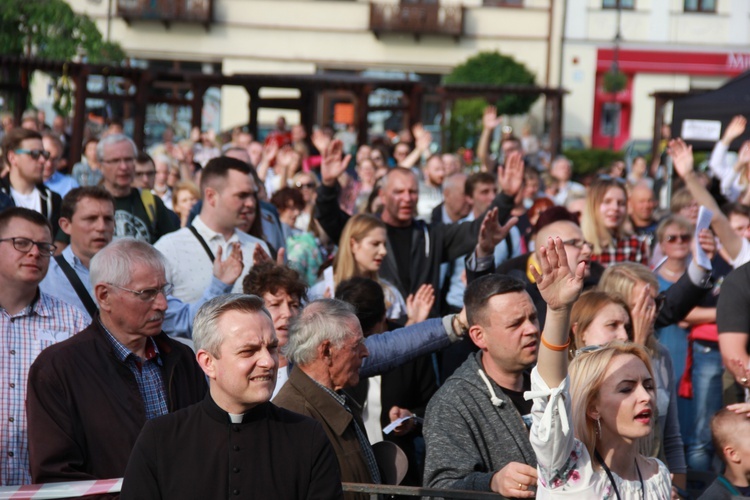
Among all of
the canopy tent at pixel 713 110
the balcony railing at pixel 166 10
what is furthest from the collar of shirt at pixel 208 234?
the balcony railing at pixel 166 10

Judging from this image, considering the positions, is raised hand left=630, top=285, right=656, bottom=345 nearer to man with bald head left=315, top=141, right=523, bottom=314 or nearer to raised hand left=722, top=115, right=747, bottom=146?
man with bald head left=315, top=141, right=523, bottom=314

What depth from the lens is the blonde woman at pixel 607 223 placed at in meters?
8.94

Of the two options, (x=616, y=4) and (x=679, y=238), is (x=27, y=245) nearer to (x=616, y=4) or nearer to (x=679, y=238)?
(x=679, y=238)

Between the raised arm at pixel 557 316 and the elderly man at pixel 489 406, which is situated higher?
the raised arm at pixel 557 316

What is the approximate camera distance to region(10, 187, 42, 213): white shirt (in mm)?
8794

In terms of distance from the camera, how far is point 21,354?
207 inches

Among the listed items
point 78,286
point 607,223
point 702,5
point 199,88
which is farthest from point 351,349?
point 702,5

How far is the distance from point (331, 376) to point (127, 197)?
3916 mm

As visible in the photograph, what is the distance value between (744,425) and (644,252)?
3.61m

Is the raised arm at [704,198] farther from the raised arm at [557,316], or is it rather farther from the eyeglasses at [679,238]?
the raised arm at [557,316]

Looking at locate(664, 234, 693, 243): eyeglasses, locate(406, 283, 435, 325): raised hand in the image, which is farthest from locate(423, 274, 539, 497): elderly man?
locate(664, 234, 693, 243): eyeglasses

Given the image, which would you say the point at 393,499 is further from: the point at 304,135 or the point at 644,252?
the point at 304,135

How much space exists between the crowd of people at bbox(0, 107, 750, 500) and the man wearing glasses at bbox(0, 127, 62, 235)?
0.05 feet

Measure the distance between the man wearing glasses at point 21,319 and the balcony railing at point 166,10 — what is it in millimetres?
37857
